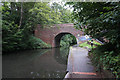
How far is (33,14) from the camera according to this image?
12.0 m

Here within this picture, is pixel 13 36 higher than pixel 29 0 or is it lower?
lower

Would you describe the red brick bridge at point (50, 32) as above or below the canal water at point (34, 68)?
above

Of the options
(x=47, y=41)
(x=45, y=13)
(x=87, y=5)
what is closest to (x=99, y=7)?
(x=87, y=5)

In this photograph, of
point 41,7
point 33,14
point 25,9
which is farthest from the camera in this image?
point 25,9

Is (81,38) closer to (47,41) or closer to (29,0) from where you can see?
(47,41)

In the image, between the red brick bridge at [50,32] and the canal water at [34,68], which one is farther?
the red brick bridge at [50,32]

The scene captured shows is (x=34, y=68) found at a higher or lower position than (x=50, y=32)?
lower

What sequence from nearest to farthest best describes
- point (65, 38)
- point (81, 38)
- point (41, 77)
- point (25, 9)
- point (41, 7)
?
point (41, 77), point (41, 7), point (25, 9), point (81, 38), point (65, 38)

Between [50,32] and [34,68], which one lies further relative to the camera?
[50,32]

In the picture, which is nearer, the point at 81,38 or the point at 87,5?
the point at 87,5

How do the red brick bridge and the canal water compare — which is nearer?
the canal water

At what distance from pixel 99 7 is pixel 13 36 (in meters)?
9.11

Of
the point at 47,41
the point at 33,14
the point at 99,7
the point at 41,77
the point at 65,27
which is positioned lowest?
the point at 41,77

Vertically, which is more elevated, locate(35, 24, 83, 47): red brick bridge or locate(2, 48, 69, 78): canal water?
locate(35, 24, 83, 47): red brick bridge
